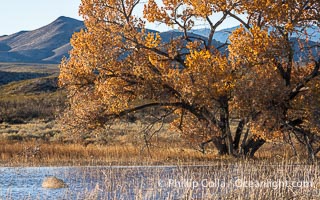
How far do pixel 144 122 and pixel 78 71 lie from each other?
94.4 ft

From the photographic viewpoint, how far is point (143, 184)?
18438mm

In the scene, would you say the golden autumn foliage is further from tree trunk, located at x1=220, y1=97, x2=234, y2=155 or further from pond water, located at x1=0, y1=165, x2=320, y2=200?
pond water, located at x1=0, y1=165, x2=320, y2=200

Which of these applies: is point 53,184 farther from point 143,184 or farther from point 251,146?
point 251,146

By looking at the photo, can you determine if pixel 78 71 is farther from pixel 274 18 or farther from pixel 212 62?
pixel 274 18

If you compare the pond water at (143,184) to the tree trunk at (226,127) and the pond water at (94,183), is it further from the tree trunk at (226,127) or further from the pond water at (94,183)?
the tree trunk at (226,127)

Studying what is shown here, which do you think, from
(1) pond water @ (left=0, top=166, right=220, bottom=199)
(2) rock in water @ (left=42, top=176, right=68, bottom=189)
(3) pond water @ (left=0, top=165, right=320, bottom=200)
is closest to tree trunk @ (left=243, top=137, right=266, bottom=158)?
(3) pond water @ (left=0, top=165, right=320, bottom=200)

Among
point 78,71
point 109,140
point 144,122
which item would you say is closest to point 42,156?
point 78,71

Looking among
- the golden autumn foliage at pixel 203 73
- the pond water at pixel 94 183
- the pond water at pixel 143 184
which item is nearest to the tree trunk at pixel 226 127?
the golden autumn foliage at pixel 203 73

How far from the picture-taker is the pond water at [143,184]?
1538 centimetres

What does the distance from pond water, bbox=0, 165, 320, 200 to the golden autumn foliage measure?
3360mm

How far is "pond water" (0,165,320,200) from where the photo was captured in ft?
50.5

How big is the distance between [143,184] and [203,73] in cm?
875

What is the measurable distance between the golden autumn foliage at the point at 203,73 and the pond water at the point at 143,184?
3.36 metres

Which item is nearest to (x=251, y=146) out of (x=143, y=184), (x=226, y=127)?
(x=226, y=127)
